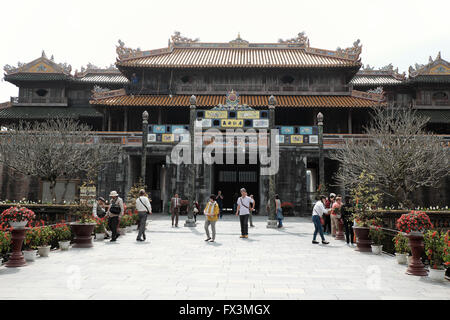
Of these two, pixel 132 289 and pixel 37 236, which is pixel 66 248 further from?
pixel 132 289

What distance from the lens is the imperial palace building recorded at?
2416 cm

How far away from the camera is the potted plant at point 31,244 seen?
7559 millimetres

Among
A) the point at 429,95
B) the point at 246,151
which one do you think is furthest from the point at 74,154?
the point at 429,95

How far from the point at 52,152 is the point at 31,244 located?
14.8 meters

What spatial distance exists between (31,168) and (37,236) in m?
15.0

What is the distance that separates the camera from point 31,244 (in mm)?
7801

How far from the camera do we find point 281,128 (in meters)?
24.2

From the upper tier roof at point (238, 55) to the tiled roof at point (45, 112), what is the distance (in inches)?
241

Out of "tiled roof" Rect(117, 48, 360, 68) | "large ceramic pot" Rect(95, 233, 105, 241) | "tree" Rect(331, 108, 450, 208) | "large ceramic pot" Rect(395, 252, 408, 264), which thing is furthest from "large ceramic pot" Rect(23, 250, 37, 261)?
"tiled roof" Rect(117, 48, 360, 68)

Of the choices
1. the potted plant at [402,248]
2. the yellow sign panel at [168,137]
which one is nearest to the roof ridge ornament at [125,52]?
the yellow sign panel at [168,137]

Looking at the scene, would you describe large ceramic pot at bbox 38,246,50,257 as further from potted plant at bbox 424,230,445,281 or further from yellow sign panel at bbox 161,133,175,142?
yellow sign panel at bbox 161,133,175,142

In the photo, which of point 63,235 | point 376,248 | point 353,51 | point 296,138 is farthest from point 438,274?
point 353,51

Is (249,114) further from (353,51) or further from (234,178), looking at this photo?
(353,51)

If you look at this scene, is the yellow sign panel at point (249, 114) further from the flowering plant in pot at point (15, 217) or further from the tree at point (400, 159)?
the flowering plant in pot at point (15, 217)
